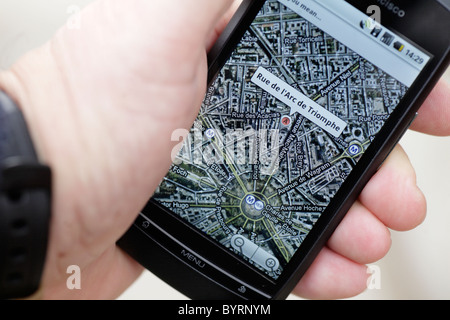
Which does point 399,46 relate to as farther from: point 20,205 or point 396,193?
point 20,205

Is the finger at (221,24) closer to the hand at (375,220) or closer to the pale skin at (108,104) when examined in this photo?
the pale skin at (108,104)

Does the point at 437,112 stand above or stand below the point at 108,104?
above

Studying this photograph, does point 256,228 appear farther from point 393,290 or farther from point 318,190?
point 393,290

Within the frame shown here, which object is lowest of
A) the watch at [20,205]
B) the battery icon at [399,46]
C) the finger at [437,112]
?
the watch at [20,205]

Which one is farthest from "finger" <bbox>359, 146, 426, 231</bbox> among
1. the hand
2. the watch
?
the watch

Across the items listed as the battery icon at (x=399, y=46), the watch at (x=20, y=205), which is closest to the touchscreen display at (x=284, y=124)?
the battery icon at (x=399, y=46)

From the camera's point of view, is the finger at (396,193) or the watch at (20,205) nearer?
the watch at (20,205)

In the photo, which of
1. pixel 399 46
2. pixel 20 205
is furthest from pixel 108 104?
pixel 399 46
